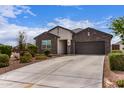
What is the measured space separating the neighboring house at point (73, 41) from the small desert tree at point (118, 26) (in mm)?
12383

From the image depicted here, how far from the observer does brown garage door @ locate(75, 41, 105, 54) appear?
1117 inches

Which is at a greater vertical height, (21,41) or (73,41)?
(73,41)

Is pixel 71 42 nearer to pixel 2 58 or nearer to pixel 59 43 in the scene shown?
pixel 59 43

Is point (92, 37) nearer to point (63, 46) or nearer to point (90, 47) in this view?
point (90, 47)

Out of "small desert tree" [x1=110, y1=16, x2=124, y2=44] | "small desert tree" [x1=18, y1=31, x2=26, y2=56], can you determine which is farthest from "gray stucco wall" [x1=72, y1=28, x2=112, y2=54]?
"small desert tree" [x1=110, y1=16, x2=124, y2=44]

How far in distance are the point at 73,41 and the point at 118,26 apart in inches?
572

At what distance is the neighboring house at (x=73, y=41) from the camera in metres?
28.3

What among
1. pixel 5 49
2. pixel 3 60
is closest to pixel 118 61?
pixel 3 60

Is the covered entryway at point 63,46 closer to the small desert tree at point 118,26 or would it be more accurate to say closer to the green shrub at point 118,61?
the small desert tree at point 118,26

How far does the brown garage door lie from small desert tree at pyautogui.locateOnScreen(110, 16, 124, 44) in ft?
41.9

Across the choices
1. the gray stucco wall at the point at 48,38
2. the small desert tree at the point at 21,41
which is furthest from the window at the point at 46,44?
the small desert tree at the point at 21,41

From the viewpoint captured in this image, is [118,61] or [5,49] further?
[5,49]

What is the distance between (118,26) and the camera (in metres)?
15.2
